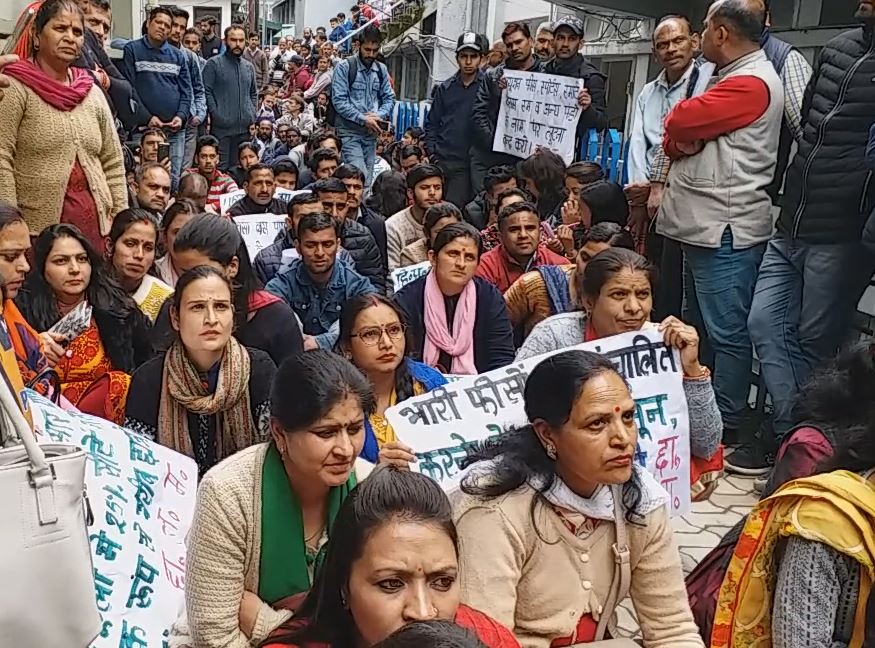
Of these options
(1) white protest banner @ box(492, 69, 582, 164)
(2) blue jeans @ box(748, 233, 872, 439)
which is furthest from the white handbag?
(1) white protest banner @ box(492, 69, 582, 164)

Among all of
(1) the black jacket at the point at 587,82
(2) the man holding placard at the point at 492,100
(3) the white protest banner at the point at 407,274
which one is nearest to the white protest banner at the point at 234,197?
(2) the man holding placard at the point at 492,100

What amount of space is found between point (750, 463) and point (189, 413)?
8.95 feet

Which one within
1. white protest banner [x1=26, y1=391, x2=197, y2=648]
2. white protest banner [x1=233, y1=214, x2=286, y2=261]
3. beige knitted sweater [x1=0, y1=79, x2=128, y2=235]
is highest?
beige knitted sweater [x1=0, y1=79, x2=128, y2=235]

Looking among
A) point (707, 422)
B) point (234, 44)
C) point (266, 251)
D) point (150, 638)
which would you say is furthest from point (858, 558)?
point (234, 44)

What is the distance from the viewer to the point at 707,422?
3254 millimetres

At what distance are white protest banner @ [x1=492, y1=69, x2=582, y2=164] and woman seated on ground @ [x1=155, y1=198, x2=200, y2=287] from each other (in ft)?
9.78

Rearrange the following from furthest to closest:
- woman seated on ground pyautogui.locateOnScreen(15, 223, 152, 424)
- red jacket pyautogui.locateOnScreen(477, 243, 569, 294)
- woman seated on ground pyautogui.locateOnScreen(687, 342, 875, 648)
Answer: red jacket pyautogui.locateOnScreen(477, 243, 569, 294) < woman seated on ground pyautogui.locateOnScreen(15, 223, 152, 424) < woman seated on ground pyautogui.locateOnScreen(687, 342, 875, 648)

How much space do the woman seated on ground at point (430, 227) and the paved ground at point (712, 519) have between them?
2.02 metres

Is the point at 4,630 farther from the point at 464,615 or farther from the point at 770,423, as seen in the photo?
the point at 770,423

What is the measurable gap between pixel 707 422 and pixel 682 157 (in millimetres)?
1822

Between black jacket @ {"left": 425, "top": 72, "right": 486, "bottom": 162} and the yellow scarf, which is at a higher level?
black jacket @ {"left": 425, "top": 72, "right": 486, "bottom": 162}

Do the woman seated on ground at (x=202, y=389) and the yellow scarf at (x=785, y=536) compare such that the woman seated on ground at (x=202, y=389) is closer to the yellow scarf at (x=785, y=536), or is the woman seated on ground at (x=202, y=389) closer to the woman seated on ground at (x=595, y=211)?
the yellow scarf at (x=785, y=536)

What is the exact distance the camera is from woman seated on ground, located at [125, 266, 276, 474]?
10.4 feet

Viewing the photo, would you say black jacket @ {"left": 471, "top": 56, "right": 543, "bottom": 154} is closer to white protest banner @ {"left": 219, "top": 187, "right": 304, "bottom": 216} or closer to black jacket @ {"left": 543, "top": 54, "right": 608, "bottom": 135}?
black jacket @ {"left": 543, "top": 54, "right": 608, "bottom": 135}
